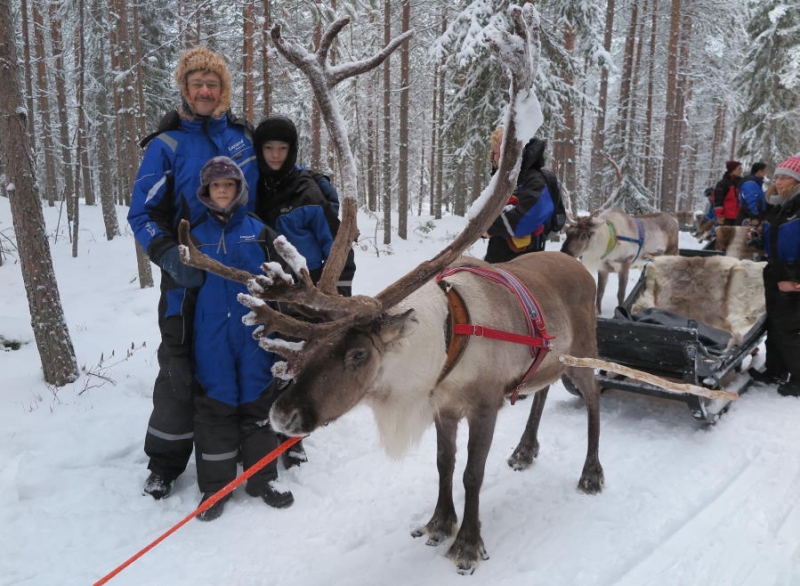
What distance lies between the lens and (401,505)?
359 centimetres

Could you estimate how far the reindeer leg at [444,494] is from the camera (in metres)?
3.24

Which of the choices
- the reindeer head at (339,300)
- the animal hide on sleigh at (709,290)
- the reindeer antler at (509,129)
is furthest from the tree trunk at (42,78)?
the reindeer antler at (509,129)

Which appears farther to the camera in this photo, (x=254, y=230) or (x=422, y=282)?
(x=254, y=230)

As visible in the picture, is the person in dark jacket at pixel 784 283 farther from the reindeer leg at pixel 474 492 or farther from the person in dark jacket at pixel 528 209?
the reindeer leg at pixel 474 492

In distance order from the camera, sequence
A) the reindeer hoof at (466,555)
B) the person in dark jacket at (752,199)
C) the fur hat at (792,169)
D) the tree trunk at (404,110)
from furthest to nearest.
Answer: the tree trunk at (404,110) → the person in dark jacket at (752,199) → the fur hat at (792,169) → the reindeer hoof at (466,555)

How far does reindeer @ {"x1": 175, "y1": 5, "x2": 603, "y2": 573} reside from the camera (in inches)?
91.6

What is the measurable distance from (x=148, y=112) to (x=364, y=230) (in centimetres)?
1040

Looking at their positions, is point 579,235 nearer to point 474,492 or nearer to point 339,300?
point 474,492

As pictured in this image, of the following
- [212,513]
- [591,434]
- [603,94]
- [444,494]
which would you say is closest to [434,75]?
[603,94]

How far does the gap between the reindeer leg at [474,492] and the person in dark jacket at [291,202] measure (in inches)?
60.0

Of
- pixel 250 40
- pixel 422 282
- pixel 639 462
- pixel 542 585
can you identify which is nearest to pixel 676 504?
pixel 639 462

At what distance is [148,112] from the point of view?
68.3 ft

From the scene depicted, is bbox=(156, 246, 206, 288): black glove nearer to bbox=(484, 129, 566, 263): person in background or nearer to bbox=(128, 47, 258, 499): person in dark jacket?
bbox=(128, 47, 258, 499): person in dark jacket

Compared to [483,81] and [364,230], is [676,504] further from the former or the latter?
[364,230]
